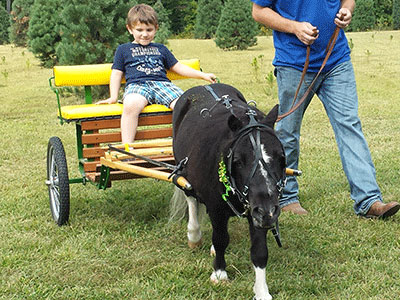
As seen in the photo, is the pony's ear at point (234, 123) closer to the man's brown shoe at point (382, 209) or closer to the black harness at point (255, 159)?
the black harness at point (255, 159)

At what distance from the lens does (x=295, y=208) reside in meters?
5.01

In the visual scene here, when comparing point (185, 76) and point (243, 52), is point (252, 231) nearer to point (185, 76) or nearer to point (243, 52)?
point (185, 76)

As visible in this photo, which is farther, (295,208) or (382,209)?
(295,208)

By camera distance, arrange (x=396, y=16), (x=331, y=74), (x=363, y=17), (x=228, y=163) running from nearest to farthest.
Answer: (x=228, y=163) < (x=331, y=74) < (x=363, y=17) < (x=396, y=16)

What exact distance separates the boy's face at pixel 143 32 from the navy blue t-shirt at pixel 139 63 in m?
0.05

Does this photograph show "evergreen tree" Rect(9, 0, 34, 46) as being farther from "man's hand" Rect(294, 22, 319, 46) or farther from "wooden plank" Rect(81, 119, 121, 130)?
"man's hand" Rect(294, 22, 319, 46)

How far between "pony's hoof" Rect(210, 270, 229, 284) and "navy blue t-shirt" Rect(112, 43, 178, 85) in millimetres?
2181

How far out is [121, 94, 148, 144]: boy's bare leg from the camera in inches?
189

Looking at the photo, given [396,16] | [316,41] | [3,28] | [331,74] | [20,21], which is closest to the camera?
[316,41]

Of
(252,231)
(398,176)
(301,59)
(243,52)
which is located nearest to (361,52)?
(243,52)

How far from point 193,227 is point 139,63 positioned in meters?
1.79

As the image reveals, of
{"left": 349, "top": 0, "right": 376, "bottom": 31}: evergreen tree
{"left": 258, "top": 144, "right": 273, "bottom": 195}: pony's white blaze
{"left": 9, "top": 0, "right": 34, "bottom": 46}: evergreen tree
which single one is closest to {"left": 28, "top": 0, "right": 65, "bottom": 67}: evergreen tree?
{"left": 9, "top": 0, "right": 34, "bottom": 46}: evergreen tree

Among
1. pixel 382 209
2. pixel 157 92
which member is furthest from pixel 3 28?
pixel 382 209

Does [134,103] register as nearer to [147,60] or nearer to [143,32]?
[147,60]
